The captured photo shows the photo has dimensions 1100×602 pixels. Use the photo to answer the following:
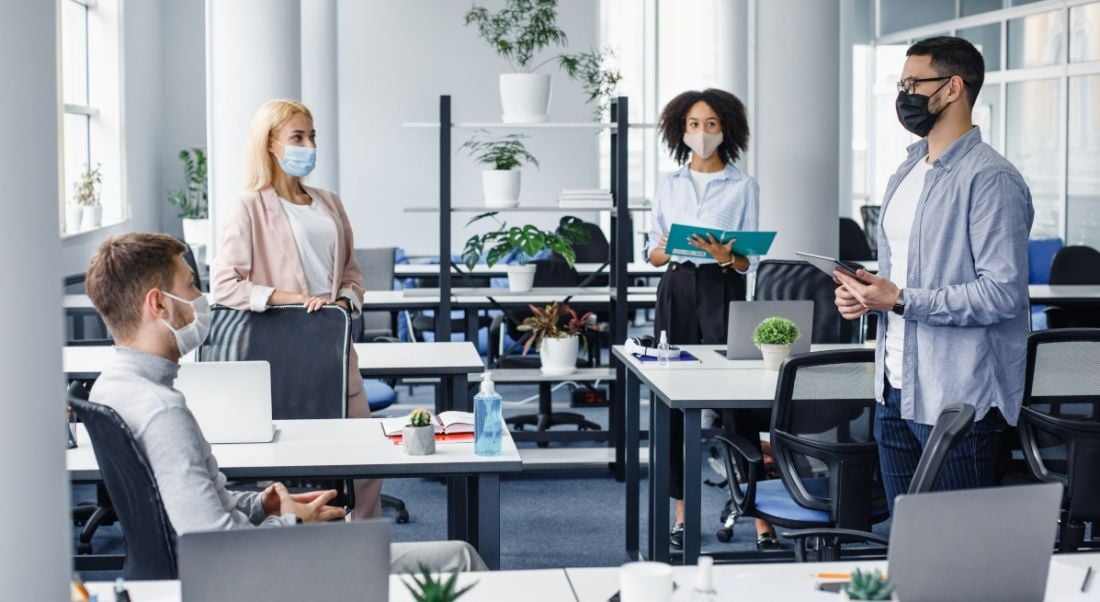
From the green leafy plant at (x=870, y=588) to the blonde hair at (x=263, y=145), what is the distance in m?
3.04

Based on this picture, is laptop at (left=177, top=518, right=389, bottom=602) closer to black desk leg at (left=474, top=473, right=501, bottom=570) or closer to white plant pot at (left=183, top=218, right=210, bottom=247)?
black desk leg at (left=474, top=473, right=501, bottom=570)

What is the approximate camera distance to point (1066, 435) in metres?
3.75

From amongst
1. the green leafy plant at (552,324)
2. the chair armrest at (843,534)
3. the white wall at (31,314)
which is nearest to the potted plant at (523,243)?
the green leafy plant at (552,324)

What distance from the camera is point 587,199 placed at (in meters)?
6.21

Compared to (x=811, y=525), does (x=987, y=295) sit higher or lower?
higher

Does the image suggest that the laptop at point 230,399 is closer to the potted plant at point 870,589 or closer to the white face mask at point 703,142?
the potted plant at point 870,589

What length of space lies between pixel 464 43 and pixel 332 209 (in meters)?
7.41

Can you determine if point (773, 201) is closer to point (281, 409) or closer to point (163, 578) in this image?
point (281, 409)

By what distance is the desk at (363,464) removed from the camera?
3080mm

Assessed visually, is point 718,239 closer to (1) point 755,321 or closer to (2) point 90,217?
(1) point 755,321

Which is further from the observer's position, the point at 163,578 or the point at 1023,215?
the point at 1023,215

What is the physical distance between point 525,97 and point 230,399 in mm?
3258

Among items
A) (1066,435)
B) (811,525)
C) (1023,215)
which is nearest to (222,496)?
(811,525)

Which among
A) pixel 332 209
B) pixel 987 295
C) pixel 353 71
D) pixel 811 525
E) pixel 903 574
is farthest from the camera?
pixel 353 71
